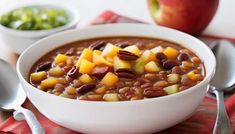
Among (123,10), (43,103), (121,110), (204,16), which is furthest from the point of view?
(123,10)

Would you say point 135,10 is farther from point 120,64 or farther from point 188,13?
point 120,64

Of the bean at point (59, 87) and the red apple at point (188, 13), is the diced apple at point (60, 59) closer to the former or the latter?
the bean at point (59, 87)

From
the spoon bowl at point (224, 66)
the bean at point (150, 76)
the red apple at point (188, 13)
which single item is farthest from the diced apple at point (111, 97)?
the red apple at point (188, 13)

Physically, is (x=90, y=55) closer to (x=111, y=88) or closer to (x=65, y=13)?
(x=111, y=88)

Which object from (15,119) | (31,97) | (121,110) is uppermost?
(121,110)

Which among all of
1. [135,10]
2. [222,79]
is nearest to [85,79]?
[222,79]

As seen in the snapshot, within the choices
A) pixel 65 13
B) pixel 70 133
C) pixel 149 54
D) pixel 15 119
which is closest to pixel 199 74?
pixel 149 54

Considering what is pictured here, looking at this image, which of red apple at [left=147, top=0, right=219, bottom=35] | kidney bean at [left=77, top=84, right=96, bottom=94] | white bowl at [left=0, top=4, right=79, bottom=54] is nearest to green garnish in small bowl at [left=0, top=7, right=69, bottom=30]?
white bowl at [left=0, top=4, right=79, bottom=54]
